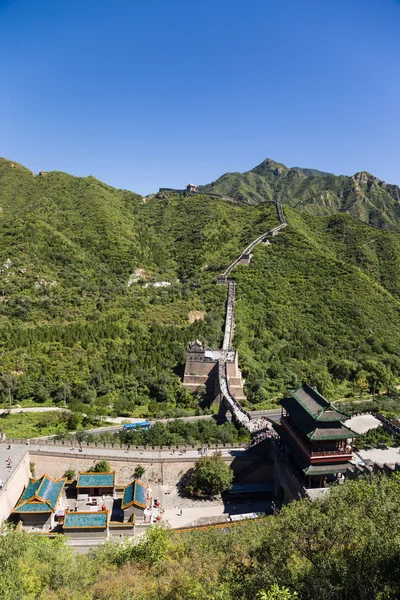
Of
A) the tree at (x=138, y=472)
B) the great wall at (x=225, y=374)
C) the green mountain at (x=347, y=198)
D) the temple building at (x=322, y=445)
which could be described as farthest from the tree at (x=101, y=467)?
the green mountain at (x=347, y=198)

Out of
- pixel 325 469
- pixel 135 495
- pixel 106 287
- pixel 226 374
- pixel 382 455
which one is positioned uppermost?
pixel 106 287

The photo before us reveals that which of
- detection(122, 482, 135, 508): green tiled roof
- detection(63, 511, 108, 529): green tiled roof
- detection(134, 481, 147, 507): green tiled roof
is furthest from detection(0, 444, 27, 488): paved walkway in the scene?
detection(134, 481, 147, 507): green tiled roof

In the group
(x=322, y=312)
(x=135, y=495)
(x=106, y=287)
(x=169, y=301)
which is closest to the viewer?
(x=135, y=495)

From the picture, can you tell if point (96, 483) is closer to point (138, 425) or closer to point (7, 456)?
point (7, 456)

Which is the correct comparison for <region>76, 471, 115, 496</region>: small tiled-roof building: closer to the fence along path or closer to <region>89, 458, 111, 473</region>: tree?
<region>89, 458, 111, 473</region>: tree

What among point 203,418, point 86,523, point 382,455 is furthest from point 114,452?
point 382,455

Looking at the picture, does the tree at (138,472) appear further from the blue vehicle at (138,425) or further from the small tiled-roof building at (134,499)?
the blue vehicle at (138,425)

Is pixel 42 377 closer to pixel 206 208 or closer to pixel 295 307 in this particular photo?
pixel 295 307
